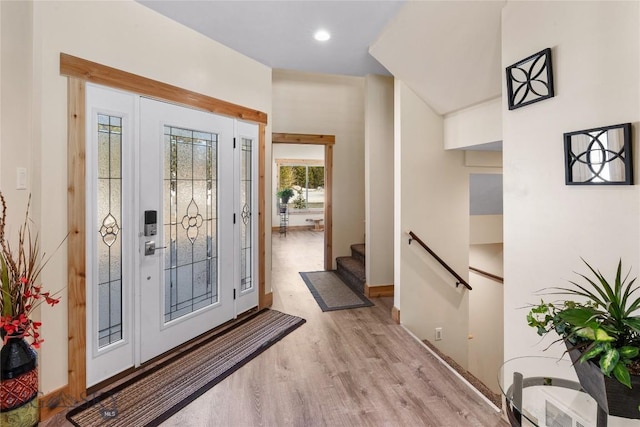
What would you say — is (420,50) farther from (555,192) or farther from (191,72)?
(191,72)

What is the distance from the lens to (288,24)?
2879 millimetres

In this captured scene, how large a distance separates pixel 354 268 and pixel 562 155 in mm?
3614

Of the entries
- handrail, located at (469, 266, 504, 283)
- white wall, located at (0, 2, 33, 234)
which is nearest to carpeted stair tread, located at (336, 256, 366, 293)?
handrail, located at (469, 266, 504, 283)

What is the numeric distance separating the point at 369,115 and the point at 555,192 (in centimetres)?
283

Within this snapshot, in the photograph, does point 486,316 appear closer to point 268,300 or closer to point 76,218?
point 268,300

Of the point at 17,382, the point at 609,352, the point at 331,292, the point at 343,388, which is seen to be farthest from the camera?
the point at 331,292

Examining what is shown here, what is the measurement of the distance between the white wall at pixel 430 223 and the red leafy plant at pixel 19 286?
2995 millimetres

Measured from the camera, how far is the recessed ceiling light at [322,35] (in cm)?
301

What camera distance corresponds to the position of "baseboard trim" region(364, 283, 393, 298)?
170 inches

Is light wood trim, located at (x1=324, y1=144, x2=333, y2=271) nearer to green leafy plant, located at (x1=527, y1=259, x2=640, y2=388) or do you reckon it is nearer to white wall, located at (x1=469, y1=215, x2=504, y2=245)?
white wall, located at (x1=469, y1=215, x2=504, y2=245)

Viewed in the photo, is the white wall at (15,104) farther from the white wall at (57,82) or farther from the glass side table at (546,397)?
the glass side table at (546,397)

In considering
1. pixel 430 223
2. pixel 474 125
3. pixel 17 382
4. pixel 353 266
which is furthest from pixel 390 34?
pixel 17 382

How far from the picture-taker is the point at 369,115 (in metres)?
4.24

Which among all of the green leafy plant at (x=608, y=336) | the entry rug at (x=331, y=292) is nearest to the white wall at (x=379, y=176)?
the entry rug at (x=331, y=292)
